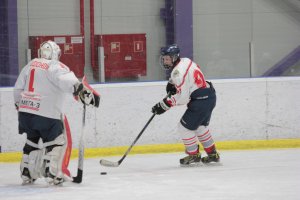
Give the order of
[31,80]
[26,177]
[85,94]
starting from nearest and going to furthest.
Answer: [85,94] → [31,80] → [26,177]

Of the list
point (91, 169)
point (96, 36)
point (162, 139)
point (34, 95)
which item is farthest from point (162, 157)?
point (34, 95)

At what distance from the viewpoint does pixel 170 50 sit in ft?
23.8

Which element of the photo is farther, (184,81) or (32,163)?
(184,81)

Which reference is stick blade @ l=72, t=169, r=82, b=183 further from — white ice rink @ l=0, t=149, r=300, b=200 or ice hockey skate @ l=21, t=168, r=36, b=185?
ice hockey skate @ l=21, t=168, r=36, b=185

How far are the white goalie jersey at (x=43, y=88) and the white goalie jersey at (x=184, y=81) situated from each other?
1.02m

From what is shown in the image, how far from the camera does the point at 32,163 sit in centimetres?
651

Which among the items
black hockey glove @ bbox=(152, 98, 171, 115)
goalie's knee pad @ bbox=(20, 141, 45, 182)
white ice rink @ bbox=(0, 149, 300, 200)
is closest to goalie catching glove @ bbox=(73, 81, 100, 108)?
goalie's knee pad @ bbox=(20, 141, 45, 182)

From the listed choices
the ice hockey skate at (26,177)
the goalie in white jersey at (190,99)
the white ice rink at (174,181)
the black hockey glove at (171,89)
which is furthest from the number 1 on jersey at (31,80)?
the black hockey glove at (171,89)

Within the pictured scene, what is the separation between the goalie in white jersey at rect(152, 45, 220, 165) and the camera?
282 inches

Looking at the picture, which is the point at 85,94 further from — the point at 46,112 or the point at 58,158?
the point at 58,158

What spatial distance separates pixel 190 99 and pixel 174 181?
0.94 meters

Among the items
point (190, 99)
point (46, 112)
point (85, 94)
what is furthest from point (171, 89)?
point (46, 112)

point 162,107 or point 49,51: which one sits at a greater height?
point 49,51

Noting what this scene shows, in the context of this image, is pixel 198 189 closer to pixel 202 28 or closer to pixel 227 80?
pixel 227 80
